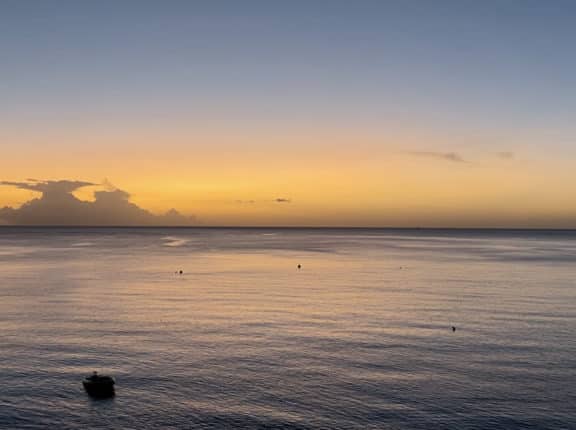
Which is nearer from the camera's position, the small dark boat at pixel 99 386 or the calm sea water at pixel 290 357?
the calm sea water at pixel 290 357

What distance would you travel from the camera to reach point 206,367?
1720 inches

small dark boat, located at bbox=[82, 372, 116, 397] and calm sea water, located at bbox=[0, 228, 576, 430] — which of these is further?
small dark boat, located at bbox=[82, 372, 116, 397]

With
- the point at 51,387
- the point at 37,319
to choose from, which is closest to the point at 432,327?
the point at 51,387

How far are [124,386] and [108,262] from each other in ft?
380

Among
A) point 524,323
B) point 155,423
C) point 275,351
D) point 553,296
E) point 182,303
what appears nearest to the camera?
point 155,423

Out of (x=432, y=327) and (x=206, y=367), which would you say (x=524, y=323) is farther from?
(x=206, y=367)

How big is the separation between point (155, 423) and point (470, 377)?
2248 centimetres

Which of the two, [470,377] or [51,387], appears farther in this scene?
[470,377]

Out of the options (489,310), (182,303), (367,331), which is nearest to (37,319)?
(182,303)

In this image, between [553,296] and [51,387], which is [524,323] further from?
[51,387]

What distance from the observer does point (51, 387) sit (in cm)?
3834

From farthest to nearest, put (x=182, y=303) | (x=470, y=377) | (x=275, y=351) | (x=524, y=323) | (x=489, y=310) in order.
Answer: (x=182, y=303), (x=489, y=310), (x=524, y=323), (x=275, y=351), (x=470, y=377)

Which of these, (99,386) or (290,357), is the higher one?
(99,386)

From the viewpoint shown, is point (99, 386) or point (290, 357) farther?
point (290, 357)
